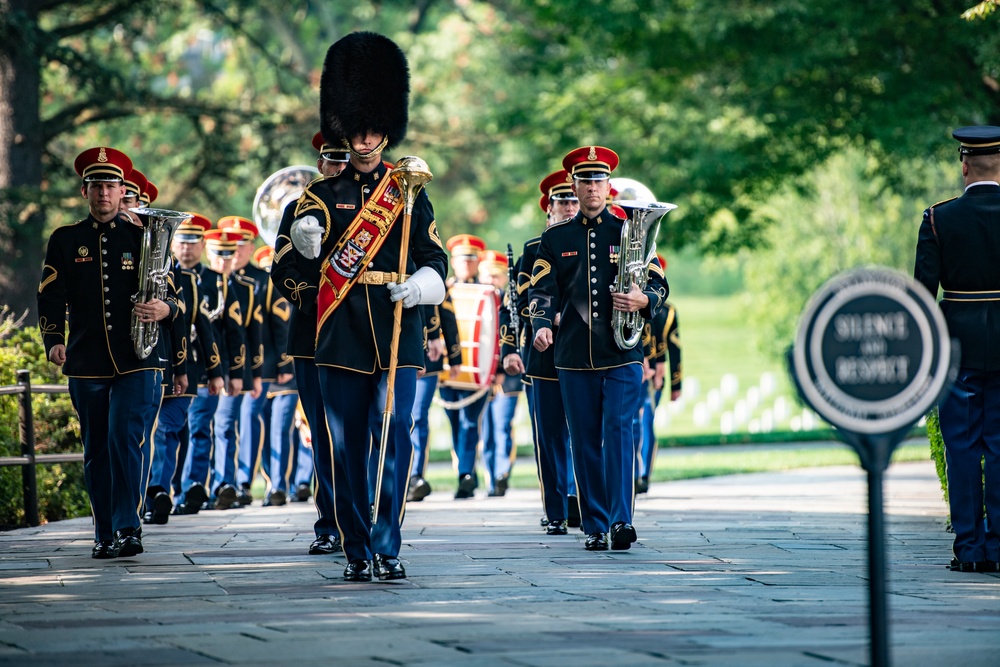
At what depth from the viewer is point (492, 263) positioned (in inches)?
667

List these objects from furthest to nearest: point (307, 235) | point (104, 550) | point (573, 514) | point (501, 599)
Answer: point (573, 514) → point (104, 550) → point (307, 235) → point (501, 599)

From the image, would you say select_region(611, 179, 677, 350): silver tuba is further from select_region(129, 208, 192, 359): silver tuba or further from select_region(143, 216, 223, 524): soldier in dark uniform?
select_region(143, 216, 223, 524): soldier in dark uniform

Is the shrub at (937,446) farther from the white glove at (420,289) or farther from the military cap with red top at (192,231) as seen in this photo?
the military cap with red top at (192,231)

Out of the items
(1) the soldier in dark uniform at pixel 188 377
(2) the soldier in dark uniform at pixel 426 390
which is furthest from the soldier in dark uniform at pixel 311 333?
(2) the soldier in dark uniform at pixel 426 390

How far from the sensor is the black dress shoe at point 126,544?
9.11 metres

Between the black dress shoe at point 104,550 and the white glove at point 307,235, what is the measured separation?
249 cm

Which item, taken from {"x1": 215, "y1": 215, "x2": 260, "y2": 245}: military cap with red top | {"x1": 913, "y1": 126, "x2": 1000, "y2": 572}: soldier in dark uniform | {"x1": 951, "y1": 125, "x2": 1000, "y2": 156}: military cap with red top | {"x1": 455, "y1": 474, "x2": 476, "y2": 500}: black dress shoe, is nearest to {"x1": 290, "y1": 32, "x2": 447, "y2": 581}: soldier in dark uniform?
{"x1": 913, "y1": 126, "x2": 1000, "y2": 572}: soldier in dark uniform

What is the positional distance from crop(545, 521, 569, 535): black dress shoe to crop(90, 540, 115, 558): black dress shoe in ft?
10.1

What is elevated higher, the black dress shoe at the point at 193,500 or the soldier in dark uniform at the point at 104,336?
the soldier in dark uniform at the point at 104,336

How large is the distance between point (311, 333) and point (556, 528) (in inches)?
95.9

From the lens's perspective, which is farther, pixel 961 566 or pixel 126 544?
pixel 126 544

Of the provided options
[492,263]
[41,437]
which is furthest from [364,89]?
[492,263]

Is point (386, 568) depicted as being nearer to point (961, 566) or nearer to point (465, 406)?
point (961, 566)

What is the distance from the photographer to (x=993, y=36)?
19.2m
